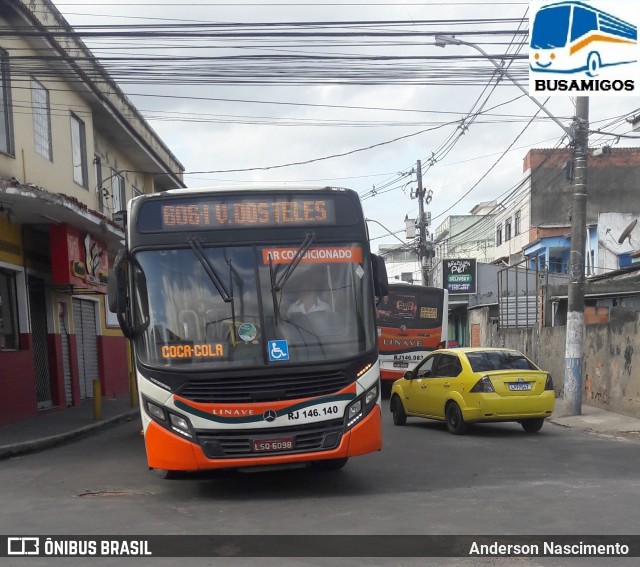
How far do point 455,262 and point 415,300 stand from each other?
60.9 ft

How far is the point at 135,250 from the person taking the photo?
8.51 meters

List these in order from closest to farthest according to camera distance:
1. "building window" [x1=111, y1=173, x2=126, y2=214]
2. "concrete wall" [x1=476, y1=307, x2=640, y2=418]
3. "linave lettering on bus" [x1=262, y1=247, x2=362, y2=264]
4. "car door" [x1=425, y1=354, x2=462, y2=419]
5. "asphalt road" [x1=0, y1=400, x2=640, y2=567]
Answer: "asphalt road" [x1=0, y1=400, x2=640, y2=567] → "linave lettering on bus" [x1=262, y1=247, x2=362, y2=264] → "car door" [x1=425, y1=354, x2=462, y2=419] → "concrete wall" [x1=476, y1=307, x2=640, y2=418] → "building window" [x1=111, y1=173, x2=126, y2=214]

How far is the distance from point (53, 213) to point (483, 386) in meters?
9.36

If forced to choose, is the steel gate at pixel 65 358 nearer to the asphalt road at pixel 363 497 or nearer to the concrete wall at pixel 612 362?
→ the asphalt road at pixel 363 497

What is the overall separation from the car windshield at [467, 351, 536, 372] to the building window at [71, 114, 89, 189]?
12.4 metres

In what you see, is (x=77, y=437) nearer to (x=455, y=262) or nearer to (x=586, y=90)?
(x=586, y=90)

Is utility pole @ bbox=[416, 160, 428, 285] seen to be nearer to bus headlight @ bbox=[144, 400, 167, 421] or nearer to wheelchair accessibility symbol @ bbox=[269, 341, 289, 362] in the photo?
wheelchair accessibility symbol @ bbox=[269, 341, 289, 362]

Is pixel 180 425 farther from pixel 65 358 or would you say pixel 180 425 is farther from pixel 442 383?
pixel 65 358

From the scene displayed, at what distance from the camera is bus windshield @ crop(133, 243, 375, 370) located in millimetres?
8148

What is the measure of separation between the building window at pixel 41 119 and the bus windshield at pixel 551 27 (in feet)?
35.6

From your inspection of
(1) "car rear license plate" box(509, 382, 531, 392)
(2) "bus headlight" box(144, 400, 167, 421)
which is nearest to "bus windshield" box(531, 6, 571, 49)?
(1) "car rear license plate" box(509, 382, 531, 392)

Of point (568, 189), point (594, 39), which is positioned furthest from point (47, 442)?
point (568, 189)

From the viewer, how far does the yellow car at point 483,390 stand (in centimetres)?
1319

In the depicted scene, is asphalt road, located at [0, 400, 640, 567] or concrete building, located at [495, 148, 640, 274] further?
concrete building, located at [495, 148, 640, 274]
